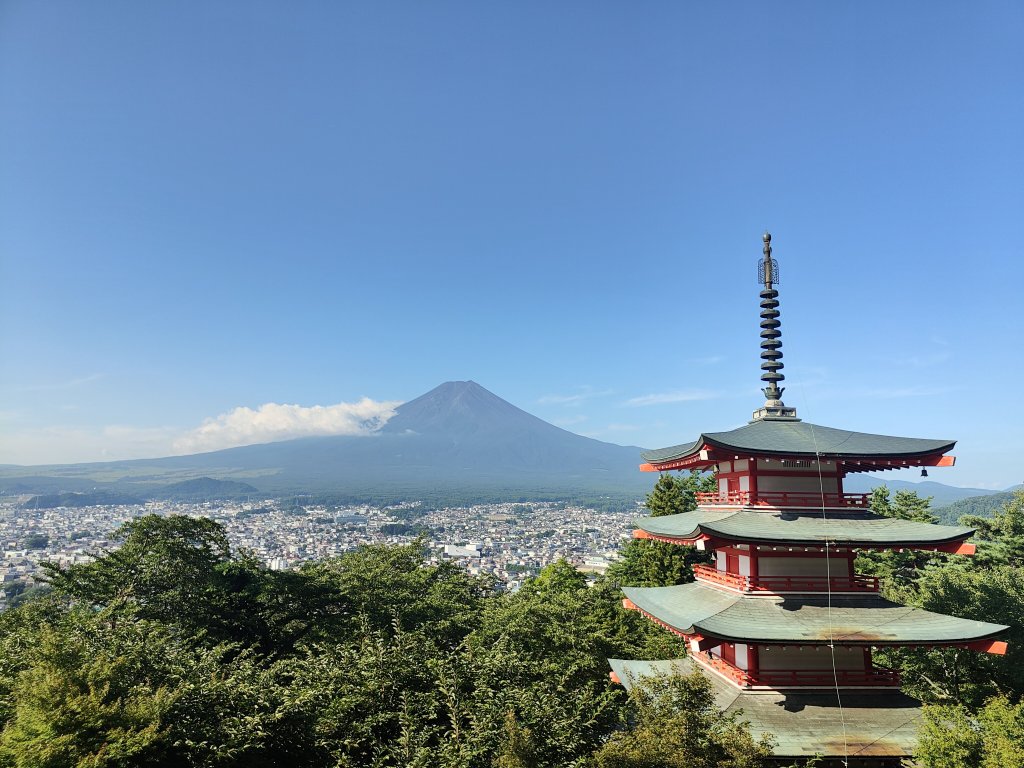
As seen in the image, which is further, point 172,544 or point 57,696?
point 172,544

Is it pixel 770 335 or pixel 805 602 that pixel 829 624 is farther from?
pixel 770 335

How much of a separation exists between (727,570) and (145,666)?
11.8 metres

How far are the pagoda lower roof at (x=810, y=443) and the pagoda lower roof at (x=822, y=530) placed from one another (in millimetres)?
1352

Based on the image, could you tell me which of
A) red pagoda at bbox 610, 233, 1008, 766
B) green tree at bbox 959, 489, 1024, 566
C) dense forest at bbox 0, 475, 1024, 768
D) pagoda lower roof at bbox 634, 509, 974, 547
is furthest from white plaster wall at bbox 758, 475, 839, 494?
green tree at bbox 959, 489, 1024, 566

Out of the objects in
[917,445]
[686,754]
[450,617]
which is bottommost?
[450,617]

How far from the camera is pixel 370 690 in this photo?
9820 millimetres

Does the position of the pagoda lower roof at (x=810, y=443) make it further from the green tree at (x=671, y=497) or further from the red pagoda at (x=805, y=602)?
the green tree at (x=671, y=497)

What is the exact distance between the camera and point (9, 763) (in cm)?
677

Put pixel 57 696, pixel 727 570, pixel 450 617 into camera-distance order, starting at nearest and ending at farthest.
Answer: pixel 57 696
pixel 727 570
pixel 450 617

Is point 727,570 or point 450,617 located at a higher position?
point 727,570

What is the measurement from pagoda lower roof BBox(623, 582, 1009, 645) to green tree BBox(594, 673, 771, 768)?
7.02 feet

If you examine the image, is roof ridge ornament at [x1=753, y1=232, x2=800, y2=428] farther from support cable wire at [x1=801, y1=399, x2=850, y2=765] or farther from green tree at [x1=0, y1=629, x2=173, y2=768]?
green tree at [x1=0, y1=629, x2=173, y2=768]

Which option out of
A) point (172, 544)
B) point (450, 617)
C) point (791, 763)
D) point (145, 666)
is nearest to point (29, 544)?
point (172, 544)

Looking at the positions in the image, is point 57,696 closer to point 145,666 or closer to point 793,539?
point 145,666
